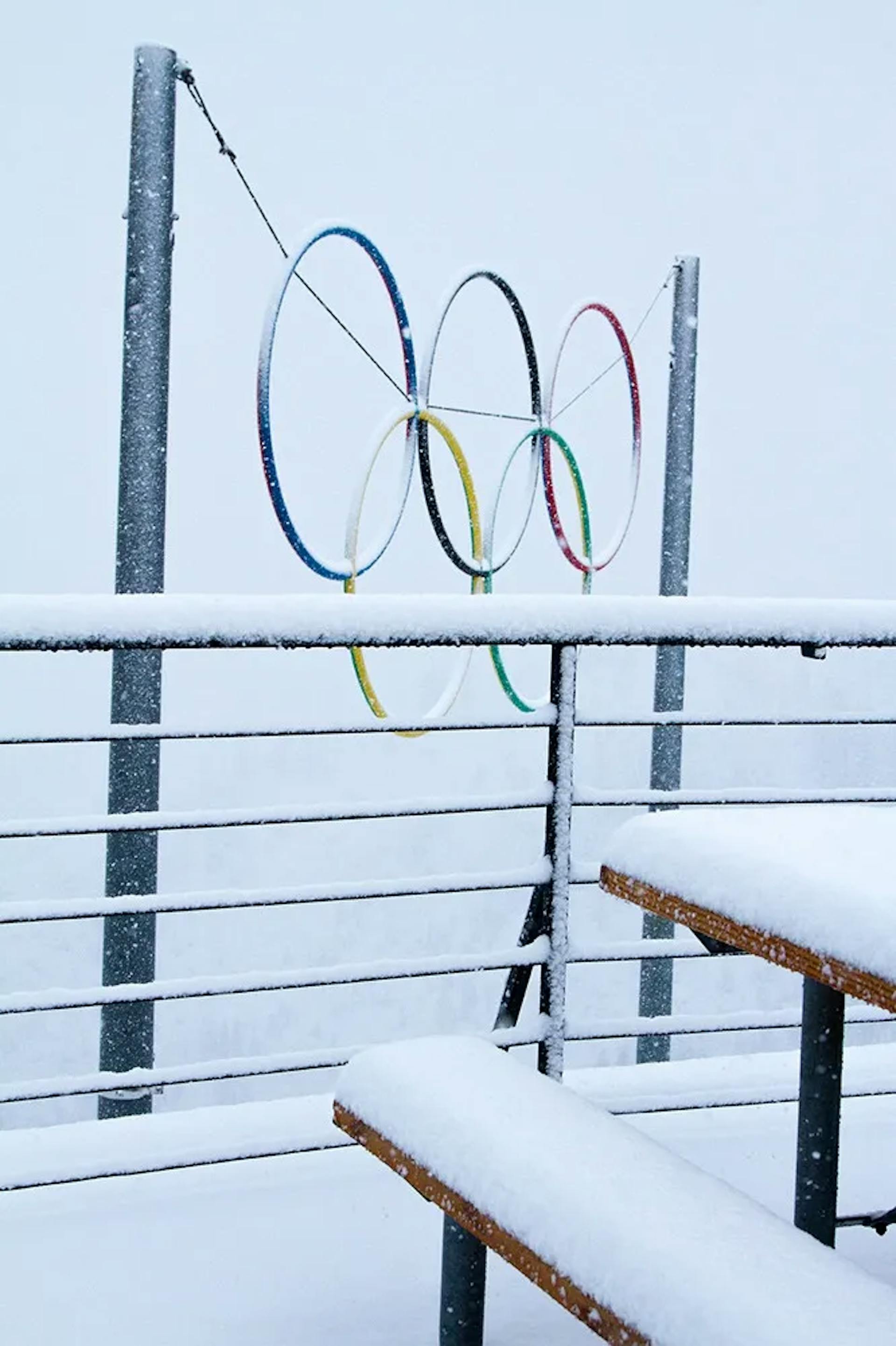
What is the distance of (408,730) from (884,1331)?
1012 millimetres

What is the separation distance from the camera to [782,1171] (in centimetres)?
196

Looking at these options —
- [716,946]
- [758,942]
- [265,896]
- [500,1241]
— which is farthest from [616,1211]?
[265,896]

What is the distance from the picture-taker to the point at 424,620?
1.63 meters

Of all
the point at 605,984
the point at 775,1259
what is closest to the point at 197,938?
the point at 605,984

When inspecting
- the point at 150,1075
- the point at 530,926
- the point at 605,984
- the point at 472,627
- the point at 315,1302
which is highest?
the point at 472,627

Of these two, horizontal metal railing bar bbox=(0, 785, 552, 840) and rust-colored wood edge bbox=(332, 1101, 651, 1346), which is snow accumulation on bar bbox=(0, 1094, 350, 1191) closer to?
horizontal metal railing bar bbox=(0, 785, 552, 840)

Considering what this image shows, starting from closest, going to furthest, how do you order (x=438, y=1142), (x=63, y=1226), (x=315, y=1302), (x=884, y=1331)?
(x=884, y=1331) < (x=438, y=1142) < (x=315, y=1302) < (x=63, y=1226)

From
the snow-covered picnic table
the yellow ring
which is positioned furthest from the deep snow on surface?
the yellow ring

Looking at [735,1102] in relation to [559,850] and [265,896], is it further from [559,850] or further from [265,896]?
[265,896]

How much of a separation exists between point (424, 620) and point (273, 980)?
0.51 m

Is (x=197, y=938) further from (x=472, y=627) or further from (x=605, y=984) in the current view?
(x=472, y=627)

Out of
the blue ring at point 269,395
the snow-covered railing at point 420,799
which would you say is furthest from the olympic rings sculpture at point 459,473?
the snow-covered railing at point 420,799

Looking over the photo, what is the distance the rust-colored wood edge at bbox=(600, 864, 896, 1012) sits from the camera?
1.03m

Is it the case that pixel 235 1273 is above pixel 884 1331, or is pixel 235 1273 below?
below
